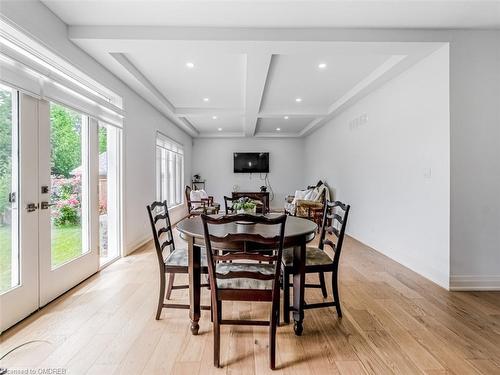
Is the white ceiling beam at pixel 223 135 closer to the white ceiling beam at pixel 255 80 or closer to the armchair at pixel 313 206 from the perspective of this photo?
the white ceiling beam at pixel 255 80

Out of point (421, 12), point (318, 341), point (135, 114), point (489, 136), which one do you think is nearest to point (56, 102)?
point (135, 114)

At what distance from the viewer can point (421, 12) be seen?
2389 millimetres

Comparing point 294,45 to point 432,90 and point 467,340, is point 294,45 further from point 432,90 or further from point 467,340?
point 467,340

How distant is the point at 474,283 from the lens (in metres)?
2.75

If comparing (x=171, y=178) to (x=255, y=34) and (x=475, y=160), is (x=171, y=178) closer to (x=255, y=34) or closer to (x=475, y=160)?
(x=255, y=34)

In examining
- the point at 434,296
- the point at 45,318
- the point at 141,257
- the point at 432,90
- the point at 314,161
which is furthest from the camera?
the point at 314,161

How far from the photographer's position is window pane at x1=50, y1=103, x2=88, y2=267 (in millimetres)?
2592

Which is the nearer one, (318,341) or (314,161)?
(318,341)

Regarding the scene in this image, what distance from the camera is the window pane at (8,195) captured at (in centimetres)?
203

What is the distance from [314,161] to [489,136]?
5112 millimetres

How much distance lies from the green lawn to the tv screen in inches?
240

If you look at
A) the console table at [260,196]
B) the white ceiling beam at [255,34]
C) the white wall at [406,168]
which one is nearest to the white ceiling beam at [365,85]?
the white wall at [406,168]

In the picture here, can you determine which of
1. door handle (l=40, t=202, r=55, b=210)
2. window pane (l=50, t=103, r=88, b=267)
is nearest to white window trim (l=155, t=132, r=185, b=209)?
window pane (l=50, t=103, r=88, b=267)

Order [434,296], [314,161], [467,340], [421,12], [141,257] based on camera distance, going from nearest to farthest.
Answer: [467,340]
[421,12]
[434,296]
[141,257]
[314,161]
